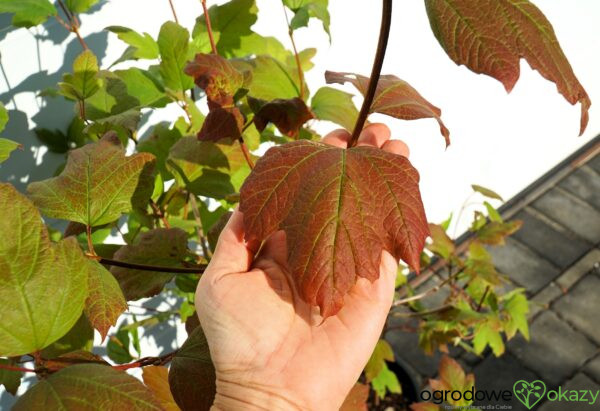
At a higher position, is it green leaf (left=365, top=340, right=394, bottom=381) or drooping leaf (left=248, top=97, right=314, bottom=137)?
drooping leaf (left=248, top=97, right=314, bottom=137)

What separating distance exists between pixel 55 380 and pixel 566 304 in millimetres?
2268

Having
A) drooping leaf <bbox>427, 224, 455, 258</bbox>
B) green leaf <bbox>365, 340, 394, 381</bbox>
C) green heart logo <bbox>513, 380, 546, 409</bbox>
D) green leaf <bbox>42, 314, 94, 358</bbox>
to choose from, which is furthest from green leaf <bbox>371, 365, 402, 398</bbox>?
green leaf <bbox>42, 314, 94, 358</bbox>

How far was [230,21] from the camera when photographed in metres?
1.11

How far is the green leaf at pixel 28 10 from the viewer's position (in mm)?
926

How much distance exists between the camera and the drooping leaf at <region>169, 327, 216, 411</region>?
0.74 meters

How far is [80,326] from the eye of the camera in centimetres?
88

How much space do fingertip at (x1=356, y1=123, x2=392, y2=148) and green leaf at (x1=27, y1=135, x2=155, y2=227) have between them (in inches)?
15.7

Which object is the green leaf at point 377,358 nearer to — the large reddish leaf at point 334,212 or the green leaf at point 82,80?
the large reddish leaf at point 334,212

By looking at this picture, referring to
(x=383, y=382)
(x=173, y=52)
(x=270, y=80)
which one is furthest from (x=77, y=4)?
(x=383, y=382)

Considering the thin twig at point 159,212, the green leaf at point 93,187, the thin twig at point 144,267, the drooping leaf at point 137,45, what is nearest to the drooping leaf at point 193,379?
the thin twig at point 144,267

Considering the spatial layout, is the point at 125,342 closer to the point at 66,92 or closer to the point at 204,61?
the point at 66,92

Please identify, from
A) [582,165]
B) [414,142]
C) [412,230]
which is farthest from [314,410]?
[582,165]

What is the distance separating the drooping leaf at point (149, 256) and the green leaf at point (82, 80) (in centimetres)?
27

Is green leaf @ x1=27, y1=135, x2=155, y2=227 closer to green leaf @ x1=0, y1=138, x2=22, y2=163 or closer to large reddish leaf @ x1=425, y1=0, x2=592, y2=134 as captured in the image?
green leaf @ x1=0, y1=138, x2=22, y2=163
